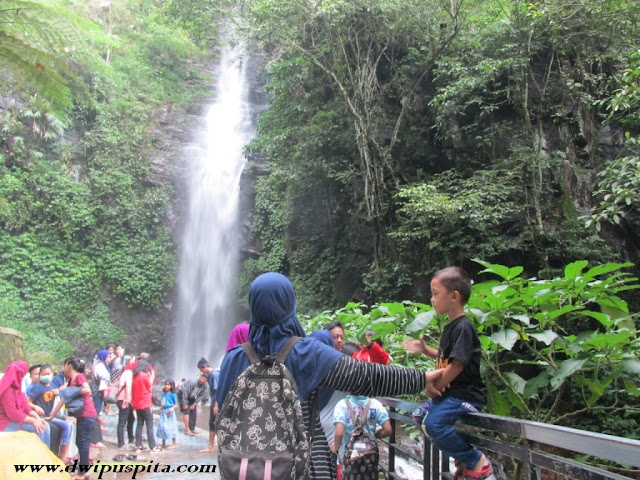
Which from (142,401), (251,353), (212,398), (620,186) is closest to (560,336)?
(251,353)

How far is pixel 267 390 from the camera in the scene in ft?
5.78

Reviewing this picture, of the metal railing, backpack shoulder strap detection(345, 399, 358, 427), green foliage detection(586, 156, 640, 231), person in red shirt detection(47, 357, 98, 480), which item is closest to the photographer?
the metal railing

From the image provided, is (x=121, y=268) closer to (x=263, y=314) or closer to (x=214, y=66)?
(x=214, y=66)

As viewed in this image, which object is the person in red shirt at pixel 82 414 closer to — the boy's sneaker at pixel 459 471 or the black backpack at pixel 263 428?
the black backpack at pixel 263 428

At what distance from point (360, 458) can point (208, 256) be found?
16756mm

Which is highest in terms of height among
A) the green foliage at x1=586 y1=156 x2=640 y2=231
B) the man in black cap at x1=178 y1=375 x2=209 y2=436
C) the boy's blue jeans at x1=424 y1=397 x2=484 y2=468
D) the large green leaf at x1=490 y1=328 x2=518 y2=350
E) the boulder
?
the green foliage at x1=586 y1=156 x2=640 y2=231

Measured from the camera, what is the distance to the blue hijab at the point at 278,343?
185 cm

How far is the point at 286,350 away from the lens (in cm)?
184

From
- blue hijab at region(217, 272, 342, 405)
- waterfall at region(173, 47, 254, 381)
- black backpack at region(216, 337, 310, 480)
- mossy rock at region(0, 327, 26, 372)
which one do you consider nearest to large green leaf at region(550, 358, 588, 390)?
blue hijab at region(217, 272, 342, 405)

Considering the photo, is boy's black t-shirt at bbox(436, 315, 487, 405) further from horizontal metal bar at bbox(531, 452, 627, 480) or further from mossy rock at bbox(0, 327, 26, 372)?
mossy rock at bbox(0, 327, 26, 372)

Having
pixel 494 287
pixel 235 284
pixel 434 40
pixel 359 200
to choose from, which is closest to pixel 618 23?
pixel 434 40

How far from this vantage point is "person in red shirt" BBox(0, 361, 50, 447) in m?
4.94

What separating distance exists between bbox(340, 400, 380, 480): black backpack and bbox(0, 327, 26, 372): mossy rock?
29.6 ft

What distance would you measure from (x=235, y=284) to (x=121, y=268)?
401 centimetres
